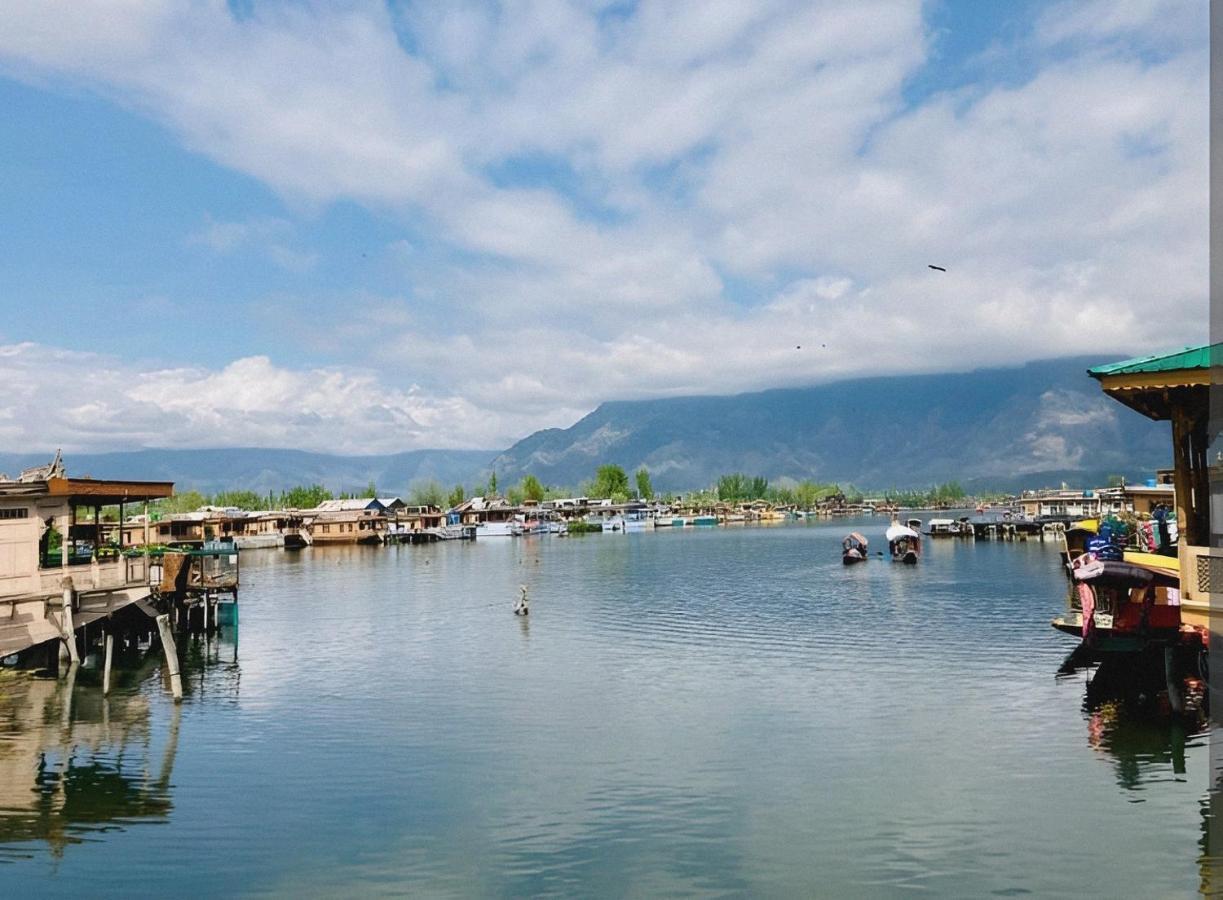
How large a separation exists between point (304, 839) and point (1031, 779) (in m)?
17.4

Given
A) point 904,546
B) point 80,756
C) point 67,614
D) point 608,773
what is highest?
point 67,614

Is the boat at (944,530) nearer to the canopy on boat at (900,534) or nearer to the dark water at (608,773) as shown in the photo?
the canopy on boat at (900,534)

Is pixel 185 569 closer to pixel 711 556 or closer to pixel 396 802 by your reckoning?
pixel 396 802

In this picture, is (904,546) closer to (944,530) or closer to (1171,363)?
(944,530)

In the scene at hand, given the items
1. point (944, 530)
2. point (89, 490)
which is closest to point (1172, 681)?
point (89, 490)

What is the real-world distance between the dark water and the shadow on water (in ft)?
0.39

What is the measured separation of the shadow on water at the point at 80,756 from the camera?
22156 mm

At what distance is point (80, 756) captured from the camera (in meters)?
27.8

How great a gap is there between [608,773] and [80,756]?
15523 mm

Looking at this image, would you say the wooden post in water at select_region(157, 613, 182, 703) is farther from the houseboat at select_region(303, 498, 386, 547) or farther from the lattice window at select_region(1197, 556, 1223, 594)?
the houseboat at select_region(303, 498, 386, 547)

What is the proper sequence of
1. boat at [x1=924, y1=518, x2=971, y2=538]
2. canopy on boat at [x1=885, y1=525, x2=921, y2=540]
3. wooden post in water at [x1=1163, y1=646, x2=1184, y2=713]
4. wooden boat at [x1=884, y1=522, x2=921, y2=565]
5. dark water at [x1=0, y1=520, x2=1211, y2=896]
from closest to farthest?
dark water at [x1=0, y1=520, x2=1211, y2=896]
wooden post in water at [x1=1163, y1=646, x2=1184, y2=713]
wooden boat at [x1=884, y1=522, x2=921, y2=565]
canopy on boat at [x1=885, y1=525, x2=921, y2=540]
boat at [x1=924, y1=518, x2=971, y2=538]

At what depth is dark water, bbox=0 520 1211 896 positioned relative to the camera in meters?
18.8

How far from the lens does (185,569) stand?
5231 cm

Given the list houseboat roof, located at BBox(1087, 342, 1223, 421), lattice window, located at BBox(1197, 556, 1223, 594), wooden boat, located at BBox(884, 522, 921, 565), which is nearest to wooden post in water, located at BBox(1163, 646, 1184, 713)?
lattice window, located at BBox(1197, 556, 1223, 594)
